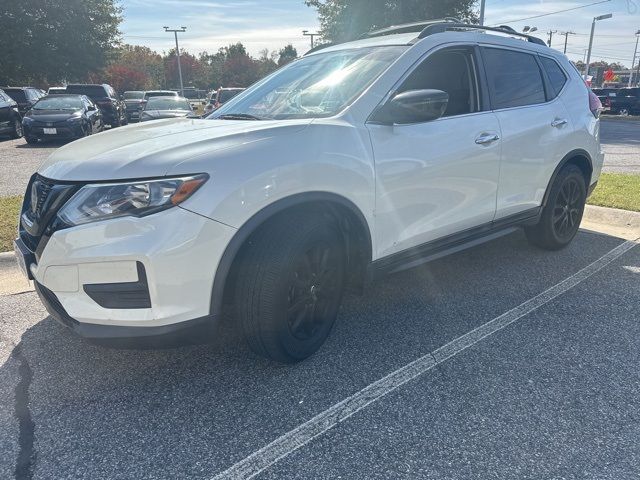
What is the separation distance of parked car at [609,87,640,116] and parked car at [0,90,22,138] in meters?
30.3

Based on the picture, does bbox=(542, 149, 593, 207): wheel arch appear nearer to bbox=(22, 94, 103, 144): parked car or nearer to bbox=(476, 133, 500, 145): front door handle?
bbox=(476, 133, 500, 145): front door handle

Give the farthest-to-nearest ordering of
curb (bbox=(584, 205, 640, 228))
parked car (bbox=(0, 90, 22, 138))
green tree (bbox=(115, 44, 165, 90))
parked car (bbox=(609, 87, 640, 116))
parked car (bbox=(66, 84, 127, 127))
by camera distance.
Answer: green tree (bbox=(115, 44, 165, 90))
parked car (bbox=(609, 87, 640, 116))
parked car (bbox=(66, 84, 127, 127))
parked car (bbox=(0, 90, 22, 138))
curb (bbox=(584, 205, 640, 228))

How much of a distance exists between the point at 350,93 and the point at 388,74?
10.5 inches

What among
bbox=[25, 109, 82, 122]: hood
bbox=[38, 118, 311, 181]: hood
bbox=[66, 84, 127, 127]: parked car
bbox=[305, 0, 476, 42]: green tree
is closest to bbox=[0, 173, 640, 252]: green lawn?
bbox=[38, 118, 311, 181]: hood

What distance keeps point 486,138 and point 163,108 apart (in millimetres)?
14573

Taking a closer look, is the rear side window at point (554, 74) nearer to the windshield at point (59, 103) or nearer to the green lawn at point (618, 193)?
the green lawn at point (618, 193)

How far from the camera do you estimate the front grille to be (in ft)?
7.82

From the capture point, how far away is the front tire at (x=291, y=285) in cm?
250

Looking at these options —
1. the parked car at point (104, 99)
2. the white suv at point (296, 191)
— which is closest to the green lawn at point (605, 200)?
the white suv at point (296, 191)

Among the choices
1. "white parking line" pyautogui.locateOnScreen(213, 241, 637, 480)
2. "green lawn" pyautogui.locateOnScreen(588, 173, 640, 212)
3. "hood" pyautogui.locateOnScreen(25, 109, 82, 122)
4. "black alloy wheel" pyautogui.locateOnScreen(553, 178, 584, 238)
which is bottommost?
"white parking line" pyautogui.locateOnScreen(213, 241, 637, 480)

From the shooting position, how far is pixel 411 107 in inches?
114

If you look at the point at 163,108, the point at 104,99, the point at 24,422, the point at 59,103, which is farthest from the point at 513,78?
the point at 104,99

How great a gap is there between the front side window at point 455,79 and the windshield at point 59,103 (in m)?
13.4

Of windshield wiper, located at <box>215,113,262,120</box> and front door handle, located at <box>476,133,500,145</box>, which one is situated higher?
windshield wiper, located at <box>215,113,262,120</box>
